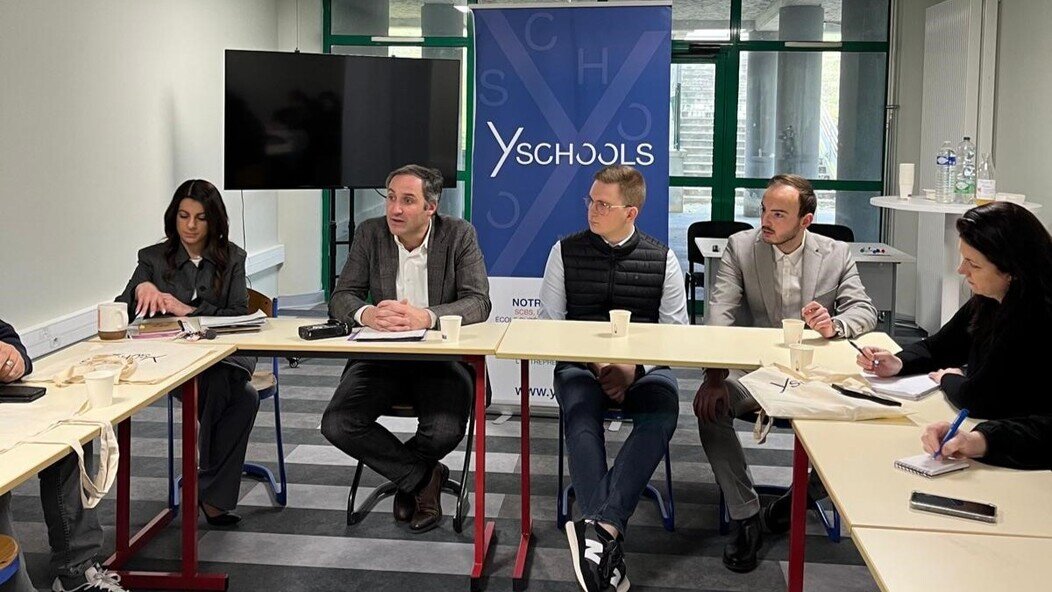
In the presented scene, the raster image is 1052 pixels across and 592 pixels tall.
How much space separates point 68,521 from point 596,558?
1540 mm

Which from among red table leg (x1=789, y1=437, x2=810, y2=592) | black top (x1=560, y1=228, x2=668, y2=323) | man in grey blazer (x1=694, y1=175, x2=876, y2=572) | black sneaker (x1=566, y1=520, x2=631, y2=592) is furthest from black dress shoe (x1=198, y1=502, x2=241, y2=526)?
red table leg (x1=789, y1=437, x2=810, y2=592)

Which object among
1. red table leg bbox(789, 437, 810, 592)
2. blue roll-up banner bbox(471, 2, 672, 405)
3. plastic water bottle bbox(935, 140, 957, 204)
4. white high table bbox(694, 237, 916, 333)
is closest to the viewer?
red table leg bbox(789, 437, 810, 592)

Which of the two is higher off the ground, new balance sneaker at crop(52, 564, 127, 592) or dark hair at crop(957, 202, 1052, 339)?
dark hair at crop(957, 202, 1052, 339)

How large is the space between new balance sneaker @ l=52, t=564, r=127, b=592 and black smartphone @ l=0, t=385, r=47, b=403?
649 mm

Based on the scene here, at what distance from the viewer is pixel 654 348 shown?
3393mm

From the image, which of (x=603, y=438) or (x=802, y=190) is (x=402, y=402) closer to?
(x=603, y=438)

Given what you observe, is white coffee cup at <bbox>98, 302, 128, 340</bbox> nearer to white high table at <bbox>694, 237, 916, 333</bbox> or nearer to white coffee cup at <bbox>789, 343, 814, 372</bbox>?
white coffee cup at <bbox>789, 343, 814, 372</bbox>

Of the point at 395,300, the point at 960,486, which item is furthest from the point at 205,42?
the point at 960,486

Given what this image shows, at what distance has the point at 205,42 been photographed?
663 centimetres

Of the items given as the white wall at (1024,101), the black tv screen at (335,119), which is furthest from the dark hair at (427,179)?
the white wall at (1024,101)

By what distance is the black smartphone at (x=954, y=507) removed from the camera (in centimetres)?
197

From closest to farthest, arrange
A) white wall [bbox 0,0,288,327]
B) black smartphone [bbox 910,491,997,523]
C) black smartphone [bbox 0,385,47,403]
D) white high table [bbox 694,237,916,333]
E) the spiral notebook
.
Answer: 1. black smartphone [bbox 910,491,997,523]
2. the spiral notebook
3. black smartphone [bbox 0,385,47,403]
4. white wall [bbox 0,0,288,327]
5. white high table [bbox 694,237,916,333]

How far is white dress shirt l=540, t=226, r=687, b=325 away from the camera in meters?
3.94

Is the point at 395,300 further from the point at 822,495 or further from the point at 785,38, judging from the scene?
the point at 785,38
